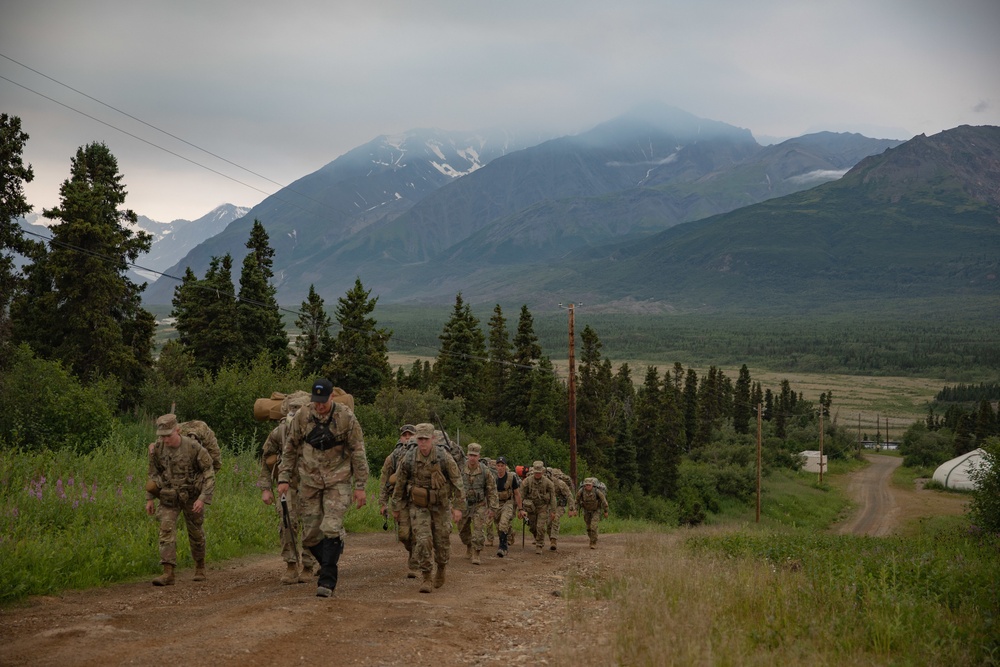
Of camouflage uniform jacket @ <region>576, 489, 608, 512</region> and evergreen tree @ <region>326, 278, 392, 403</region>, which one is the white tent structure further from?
camouflage uniform jacket @ <region>576, 489, 608, 512</region>

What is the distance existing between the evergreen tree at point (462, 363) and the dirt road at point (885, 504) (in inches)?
1039

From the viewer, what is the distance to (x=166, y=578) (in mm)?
10938

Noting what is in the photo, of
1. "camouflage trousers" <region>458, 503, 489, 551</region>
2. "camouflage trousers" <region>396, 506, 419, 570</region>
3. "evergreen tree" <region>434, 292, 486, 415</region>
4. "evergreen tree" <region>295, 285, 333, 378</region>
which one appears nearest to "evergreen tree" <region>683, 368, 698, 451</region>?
"evergreen tree" <region>434, 292, 486, 415</region>

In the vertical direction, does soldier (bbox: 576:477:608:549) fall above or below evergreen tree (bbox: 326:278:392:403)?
below

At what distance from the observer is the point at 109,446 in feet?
65.2

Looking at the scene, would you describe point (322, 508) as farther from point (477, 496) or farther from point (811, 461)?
point (811, 461)

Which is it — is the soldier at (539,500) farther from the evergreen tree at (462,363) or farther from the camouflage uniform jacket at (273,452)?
the evergreen tree at (462,363)

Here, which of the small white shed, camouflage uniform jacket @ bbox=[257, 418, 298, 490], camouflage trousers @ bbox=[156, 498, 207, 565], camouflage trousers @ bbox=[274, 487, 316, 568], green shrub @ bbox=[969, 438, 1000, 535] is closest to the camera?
camouflage trousers @ bbox=[274, 487, 316, 568]

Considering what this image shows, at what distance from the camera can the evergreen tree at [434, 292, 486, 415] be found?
58.9 m

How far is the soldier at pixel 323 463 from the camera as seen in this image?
33.3ft

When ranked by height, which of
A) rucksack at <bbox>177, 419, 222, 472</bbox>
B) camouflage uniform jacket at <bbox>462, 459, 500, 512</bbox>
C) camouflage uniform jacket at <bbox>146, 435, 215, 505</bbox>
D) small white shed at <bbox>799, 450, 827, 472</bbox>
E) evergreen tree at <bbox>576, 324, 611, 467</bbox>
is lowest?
small white shed at <bbox>799, 450, 827, 472</bbox>

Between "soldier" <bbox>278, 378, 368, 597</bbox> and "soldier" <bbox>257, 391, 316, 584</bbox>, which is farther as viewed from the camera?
"soldier" <bbox>257, 391, 316, 584</bbox>

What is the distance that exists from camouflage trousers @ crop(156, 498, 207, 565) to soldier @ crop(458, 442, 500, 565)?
5.25m

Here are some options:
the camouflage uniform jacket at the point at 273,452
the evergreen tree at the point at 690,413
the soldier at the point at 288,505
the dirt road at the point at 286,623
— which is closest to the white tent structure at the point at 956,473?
the evergreen tree at the point at 690,413
